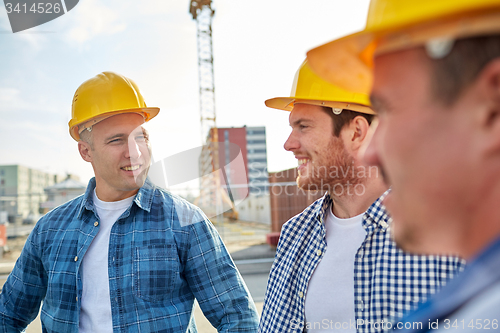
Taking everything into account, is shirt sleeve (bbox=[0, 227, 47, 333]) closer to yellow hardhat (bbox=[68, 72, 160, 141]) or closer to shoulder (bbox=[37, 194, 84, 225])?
shoulder (bbox=[37, 194, 84, 225])

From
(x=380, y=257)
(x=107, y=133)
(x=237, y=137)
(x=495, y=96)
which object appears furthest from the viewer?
(x=237, y=137)

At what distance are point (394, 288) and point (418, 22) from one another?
1.42 m

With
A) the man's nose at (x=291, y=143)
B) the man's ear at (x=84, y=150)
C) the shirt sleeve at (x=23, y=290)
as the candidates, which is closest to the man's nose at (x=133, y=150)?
the man's ear at (x=84, y=150)

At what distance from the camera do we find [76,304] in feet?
7.61

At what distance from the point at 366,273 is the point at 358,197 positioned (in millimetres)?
519

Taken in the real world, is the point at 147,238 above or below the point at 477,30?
below

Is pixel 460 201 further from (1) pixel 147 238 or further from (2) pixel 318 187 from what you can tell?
(1) pixel 147 238

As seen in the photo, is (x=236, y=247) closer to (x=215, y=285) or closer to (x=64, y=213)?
(x=64, y=213)

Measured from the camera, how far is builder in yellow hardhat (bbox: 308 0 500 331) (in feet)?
1.73

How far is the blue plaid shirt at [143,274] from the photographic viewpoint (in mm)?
2256

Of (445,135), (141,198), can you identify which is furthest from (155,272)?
(445,135)

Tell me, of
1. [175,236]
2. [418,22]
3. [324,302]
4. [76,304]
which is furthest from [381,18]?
[76,304]

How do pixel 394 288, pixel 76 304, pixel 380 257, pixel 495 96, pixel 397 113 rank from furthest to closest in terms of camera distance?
pixel 76 304, pixel 380 257, pixel 394 288, pixel 397 113, pixel 495 96

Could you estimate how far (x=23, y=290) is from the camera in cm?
258
